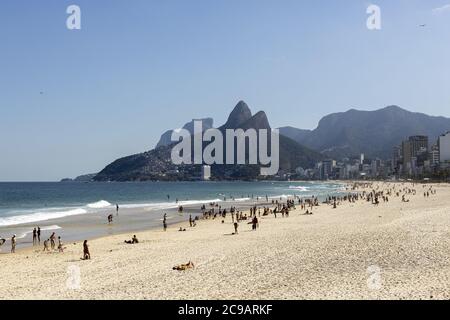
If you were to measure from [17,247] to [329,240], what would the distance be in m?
17.8

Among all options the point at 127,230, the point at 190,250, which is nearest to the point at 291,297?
the point at 190,250

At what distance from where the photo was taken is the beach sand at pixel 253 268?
13.3 meters

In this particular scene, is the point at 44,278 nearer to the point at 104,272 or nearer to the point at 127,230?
the point at 104,272

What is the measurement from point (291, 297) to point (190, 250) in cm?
1105

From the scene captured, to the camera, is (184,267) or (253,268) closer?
(253,268)

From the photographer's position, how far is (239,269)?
1680 centimetres

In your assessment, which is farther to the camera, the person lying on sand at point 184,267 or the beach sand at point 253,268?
the person lying on sand at point 184,267

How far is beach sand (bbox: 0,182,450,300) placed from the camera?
43.5ft

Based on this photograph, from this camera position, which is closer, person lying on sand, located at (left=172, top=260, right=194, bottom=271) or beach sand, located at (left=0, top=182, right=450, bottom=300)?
beach sand, located at (left=0, top=182, right=450, bottom=300)

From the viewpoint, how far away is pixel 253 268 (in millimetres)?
16891
